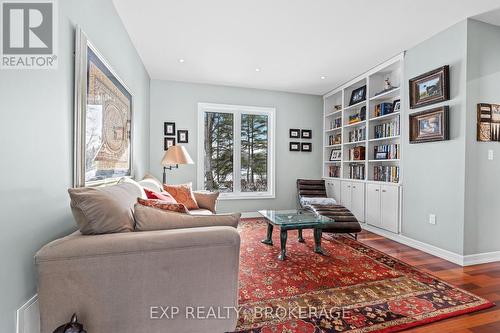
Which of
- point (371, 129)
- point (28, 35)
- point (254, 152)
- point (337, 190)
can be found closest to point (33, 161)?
point (28, 35)

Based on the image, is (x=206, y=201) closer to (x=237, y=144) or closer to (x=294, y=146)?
(x=237, y=144)

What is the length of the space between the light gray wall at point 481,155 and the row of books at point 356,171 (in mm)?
1675

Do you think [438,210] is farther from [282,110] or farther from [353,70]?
[282,110]

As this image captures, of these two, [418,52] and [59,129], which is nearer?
[59,129]

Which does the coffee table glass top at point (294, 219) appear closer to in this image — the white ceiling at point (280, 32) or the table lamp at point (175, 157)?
the table lamp at point (175, 157)

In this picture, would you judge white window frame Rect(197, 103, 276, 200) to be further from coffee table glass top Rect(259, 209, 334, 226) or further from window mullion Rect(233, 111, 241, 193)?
coffee table glass top Rect(259, 209, 334, 226)

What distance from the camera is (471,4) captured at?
7.77 ft

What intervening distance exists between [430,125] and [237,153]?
326 centimetres

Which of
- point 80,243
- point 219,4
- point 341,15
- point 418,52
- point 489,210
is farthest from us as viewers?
point 418,52

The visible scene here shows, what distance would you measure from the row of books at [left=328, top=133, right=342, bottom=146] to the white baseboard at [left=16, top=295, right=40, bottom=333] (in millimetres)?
4961

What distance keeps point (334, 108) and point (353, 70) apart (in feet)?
4.25

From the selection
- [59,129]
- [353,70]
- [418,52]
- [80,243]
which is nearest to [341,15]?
[418,52]

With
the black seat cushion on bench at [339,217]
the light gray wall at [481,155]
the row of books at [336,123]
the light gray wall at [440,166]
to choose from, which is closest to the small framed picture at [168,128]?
the black seat cushion on bench at [339,217]

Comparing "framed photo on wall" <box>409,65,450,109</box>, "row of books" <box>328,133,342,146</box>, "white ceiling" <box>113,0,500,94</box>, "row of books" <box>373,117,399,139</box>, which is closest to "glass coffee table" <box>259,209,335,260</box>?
"row of books" <box>373,117,399,139</box>
